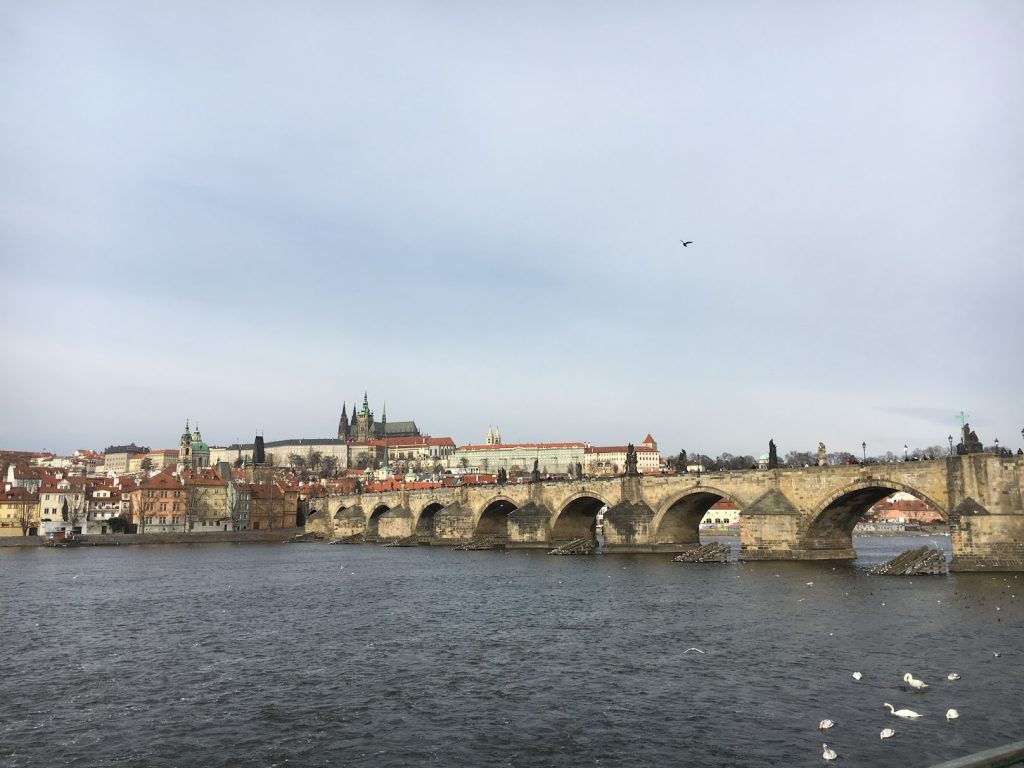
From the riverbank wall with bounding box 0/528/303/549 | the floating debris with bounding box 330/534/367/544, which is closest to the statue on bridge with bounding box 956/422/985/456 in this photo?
the floating debris with bounding box 330/534/367/544

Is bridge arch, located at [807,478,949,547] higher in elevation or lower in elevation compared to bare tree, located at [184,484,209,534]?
higher

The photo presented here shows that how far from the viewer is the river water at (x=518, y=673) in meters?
14.6

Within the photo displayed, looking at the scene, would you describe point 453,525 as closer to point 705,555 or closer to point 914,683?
point 705,555

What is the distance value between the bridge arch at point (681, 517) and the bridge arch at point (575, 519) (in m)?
9.27

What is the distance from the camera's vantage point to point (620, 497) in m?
62.0

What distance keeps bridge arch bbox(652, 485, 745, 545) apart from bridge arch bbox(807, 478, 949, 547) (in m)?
9.02

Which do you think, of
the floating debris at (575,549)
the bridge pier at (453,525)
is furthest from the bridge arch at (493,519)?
the floating debris at (575,549)

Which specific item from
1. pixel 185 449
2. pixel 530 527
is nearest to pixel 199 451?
pixel 185 449

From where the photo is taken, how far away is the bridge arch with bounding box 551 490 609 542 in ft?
229

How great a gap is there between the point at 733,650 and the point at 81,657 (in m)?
19.7

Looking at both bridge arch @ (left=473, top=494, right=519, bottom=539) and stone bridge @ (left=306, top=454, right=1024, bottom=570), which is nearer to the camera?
stone bridge @ (left=306, top=454, right=1024, bottom=570)

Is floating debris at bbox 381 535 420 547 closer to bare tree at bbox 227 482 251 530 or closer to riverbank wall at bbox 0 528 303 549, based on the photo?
riverbank wall at bbox 0 528 303 549

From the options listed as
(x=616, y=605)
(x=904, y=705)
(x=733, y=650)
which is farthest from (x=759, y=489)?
(x=904, y=705)

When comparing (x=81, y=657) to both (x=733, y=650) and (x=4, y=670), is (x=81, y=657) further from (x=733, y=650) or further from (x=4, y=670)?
(x=733, y=650)
